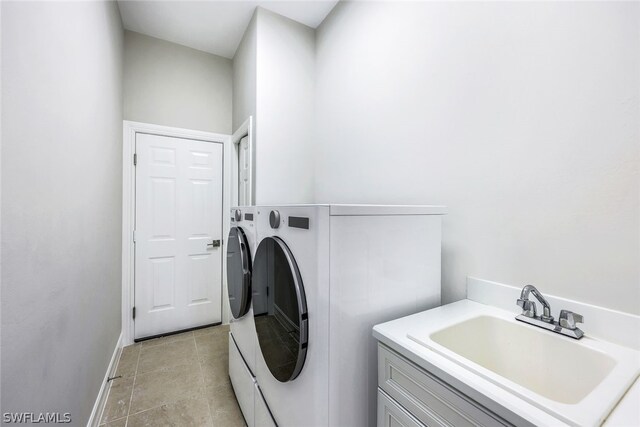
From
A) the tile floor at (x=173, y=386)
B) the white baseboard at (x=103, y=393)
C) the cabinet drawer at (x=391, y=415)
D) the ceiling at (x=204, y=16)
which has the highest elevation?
the ceiling at (x=204, y=16)

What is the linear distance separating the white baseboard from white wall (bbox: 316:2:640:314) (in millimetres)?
2195

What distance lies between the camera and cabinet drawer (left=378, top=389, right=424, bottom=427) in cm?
83

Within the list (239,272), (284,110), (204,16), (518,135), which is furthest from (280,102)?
(518,135)

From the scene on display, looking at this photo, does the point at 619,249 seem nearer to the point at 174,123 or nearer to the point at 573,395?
the point at 573,395

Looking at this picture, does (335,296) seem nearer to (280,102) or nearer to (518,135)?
(518,135)

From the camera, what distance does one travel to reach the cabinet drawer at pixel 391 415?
83cm

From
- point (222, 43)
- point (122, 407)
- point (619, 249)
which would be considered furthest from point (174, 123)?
point (619, 249)

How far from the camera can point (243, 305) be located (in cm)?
152

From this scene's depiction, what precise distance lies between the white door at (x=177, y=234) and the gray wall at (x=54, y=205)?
793 mm

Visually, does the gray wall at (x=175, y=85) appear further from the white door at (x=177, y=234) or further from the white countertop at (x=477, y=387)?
the white countertop at (x=477, y=387)

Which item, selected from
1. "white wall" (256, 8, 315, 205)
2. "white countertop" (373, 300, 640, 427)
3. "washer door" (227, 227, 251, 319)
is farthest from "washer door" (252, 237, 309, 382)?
"white wall" (256, 8, 315, 205)

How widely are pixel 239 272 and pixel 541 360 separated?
1456 mm

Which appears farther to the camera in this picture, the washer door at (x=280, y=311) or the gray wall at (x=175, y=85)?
the gray wall at (x=175, y=85)


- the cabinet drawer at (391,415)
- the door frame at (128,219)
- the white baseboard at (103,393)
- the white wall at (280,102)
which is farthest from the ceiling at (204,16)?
the white baseboard at (103,393)
